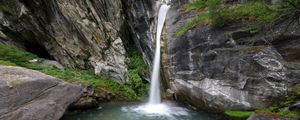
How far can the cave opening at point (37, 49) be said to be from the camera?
2102cm

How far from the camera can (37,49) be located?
21719 mm

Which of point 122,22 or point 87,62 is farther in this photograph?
point 122,22

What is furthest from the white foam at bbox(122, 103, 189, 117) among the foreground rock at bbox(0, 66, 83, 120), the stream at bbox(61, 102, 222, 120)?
the foreground rock at bbox(0, 66, 83, 120)

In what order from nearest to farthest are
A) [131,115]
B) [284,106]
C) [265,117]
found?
[265,117], [284,106], [131,115]

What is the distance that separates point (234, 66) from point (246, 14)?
2.68 metres

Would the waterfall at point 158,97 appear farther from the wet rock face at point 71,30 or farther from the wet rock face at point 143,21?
the wet rock face at point 71,30

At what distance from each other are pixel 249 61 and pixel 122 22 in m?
12.4

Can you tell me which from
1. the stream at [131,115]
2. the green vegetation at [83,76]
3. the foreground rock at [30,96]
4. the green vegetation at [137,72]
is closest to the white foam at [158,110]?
the stream at [131,115]

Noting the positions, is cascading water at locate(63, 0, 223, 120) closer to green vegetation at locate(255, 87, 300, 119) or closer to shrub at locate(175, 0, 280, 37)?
green vegetation at locate(255, 87, 300, 119)

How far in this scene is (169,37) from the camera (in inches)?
685

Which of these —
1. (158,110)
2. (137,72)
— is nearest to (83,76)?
(137,72)

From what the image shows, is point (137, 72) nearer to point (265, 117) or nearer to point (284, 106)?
point (284, 106)

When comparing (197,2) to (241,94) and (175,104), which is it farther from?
(241,94)

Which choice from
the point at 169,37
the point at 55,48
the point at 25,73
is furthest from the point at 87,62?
the point at 25,73
